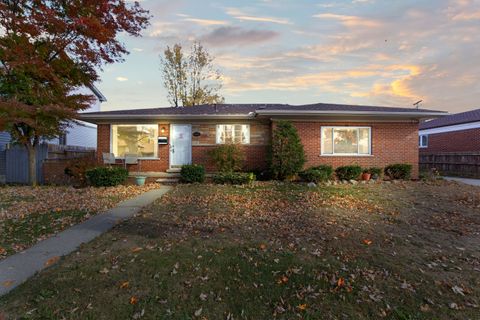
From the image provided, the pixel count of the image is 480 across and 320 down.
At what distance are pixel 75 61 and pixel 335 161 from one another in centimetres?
1146

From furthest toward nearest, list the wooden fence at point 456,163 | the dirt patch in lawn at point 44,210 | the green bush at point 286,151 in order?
1. the wooden fence at point 456,163
2. the green bush at point 286,151
3. the dirt patch in lawn at point 44,210

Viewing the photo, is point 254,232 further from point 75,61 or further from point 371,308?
point 75,61

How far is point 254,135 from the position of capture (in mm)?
13750

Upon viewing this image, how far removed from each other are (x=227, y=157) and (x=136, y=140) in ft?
15.1

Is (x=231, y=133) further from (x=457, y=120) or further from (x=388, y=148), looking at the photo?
(x=457, y=120)

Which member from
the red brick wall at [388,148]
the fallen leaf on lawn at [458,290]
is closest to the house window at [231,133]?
the red brick wall at [388,148]

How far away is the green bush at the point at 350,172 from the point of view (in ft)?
41.0

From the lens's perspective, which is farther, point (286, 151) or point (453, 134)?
point (453, 134)

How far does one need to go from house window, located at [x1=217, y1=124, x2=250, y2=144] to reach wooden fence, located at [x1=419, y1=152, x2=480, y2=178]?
41.2 feet

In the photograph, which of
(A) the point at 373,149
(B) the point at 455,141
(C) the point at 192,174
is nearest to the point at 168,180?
(C) the point at 192,174

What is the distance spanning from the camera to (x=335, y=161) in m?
13.4

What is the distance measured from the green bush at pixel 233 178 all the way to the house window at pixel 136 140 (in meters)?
3.69

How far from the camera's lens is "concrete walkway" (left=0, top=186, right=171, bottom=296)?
3.71 meters

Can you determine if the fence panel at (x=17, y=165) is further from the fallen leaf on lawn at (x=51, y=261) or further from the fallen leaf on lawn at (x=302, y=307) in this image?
the fallen leaf on lawn at (x=302, y=307)
